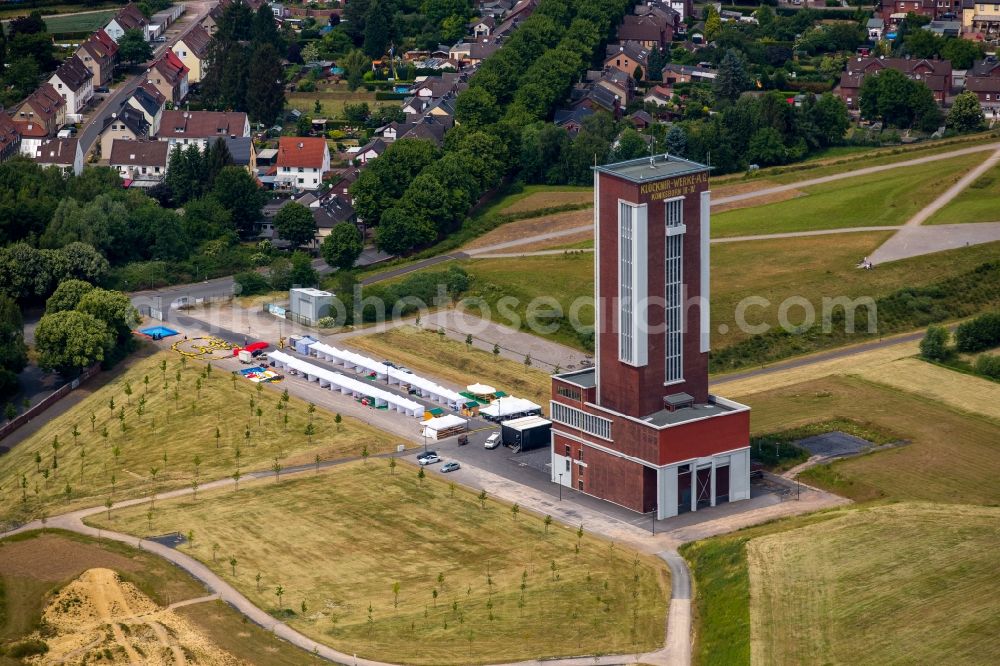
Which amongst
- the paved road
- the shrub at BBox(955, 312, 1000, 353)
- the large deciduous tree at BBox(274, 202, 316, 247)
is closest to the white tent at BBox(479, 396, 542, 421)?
the shrub at BBox(955, 312, 1000, 353)

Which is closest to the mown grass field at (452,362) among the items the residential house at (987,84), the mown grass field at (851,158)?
the mown grass field at (851,158)

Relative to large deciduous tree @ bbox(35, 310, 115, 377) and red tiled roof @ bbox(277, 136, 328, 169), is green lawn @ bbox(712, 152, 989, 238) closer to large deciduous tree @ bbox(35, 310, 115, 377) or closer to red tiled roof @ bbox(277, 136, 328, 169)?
red tiled roof @ bbox(277, 136, 328, 169)

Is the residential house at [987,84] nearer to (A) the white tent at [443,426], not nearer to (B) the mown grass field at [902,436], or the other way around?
(B) the mown grass field at [902,436]

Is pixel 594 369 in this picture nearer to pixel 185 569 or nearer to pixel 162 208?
pixel 185 569

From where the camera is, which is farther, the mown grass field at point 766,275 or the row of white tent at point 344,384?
the mown grass field at point 766,275

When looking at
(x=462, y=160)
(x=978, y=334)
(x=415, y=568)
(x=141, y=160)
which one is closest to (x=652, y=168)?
(x=415, y=568)

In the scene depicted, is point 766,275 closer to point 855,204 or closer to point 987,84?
point 855,204
